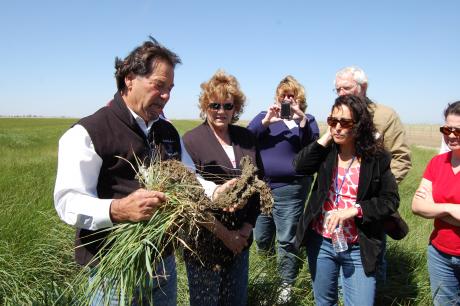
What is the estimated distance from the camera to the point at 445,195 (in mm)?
2785

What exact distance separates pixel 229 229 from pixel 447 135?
180 cm

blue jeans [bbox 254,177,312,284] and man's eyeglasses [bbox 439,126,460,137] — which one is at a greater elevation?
man's eyeglasses [bbox 439,126,460,137]

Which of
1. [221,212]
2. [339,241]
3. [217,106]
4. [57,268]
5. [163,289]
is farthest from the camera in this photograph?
[57,268]

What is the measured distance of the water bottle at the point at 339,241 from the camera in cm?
267

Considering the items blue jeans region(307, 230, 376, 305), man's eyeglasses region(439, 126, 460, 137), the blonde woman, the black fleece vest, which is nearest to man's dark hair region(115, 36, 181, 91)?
the black fleece vest

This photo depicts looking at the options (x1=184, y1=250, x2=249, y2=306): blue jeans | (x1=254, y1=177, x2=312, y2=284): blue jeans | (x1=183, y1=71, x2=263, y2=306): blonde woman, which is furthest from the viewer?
(x1=254, y1=177, x2=312, y2=284): blue jeans

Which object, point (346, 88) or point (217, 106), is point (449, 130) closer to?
point (346, 88)

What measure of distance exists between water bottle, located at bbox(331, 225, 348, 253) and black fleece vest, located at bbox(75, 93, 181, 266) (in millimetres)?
1475

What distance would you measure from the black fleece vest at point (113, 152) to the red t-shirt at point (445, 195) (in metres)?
2.21

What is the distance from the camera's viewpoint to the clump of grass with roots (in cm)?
181

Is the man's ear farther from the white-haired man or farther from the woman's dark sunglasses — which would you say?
the white-haired man

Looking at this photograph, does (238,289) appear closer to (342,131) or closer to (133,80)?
(342,131)

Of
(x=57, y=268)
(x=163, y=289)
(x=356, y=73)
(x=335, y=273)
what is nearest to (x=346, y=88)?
(x=356, y=73)

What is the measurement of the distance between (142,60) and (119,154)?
53cm
